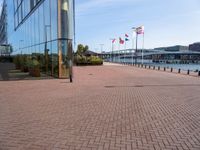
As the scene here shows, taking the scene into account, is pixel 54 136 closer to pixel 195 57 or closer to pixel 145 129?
pixel 145 129

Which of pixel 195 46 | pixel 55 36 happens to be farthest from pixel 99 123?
pixel 195 46

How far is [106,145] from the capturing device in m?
5.23

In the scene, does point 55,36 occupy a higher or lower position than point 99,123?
higher

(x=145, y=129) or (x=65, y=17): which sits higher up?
(x=65, y=17)

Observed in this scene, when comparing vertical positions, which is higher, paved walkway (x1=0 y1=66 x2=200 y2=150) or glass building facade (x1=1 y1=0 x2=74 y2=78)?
glass building facade (x1=1 y1=0 x2=74 y2=78)

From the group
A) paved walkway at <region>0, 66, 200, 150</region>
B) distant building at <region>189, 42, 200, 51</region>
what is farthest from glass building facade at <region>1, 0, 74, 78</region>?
distant building at <region>189, 42, 200, 51</region>

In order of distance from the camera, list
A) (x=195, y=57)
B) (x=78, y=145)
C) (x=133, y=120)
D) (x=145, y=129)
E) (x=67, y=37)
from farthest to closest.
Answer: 1. (x=195, y=57)
2. (x=67, y=37)
3. (x=133, y=120)
4. (x=145, y=129)
5. (x=78, y=145)

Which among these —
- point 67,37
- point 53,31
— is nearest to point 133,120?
point 67,37

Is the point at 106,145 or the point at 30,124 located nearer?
the point at 106,145

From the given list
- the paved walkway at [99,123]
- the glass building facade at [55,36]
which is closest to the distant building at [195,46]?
the glass building facade at [55,36]

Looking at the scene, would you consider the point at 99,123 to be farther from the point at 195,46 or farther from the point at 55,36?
the point at 195,46

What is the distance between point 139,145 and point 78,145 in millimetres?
1324

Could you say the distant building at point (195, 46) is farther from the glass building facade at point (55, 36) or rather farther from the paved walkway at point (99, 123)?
the paved walkway at point (99, 123)

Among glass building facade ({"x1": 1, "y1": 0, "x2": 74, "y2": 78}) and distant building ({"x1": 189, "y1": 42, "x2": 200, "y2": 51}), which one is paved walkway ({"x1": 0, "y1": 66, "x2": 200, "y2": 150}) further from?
distant building ({"x1": 189, "y1": 42, "x2": 200, "y2": 51})
